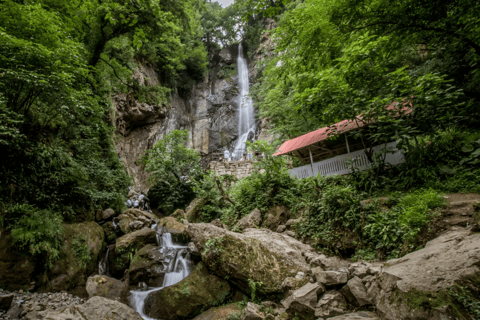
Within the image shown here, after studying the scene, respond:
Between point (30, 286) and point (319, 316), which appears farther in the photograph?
point (30, 286)

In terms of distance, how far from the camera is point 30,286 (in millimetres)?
5219

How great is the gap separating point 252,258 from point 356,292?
2.31m

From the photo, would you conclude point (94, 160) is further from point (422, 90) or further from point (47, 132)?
point (422, 90)

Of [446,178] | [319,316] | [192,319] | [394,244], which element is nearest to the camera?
[319,316]

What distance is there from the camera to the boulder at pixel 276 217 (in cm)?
768

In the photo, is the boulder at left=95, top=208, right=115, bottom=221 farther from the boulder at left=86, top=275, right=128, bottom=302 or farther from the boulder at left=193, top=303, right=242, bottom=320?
the boulder at left=193, top=303, right=242, bottom=320

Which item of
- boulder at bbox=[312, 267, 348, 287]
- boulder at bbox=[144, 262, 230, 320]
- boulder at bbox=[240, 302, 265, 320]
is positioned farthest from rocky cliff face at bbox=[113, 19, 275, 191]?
boulder at bbox=[312, 267, 348, 287]

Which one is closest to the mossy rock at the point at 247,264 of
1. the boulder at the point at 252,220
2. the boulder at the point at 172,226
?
the boulder at the point at 252,220

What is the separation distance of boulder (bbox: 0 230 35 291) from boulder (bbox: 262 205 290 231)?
661 cm

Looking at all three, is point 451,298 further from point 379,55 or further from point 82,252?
point 82,252

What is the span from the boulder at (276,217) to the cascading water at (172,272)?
3.04m

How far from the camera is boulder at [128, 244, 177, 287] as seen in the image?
22.6 feet

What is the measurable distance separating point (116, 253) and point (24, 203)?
318cm

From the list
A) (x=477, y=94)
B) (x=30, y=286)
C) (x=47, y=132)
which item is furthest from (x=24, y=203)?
(x=477, y=94)
